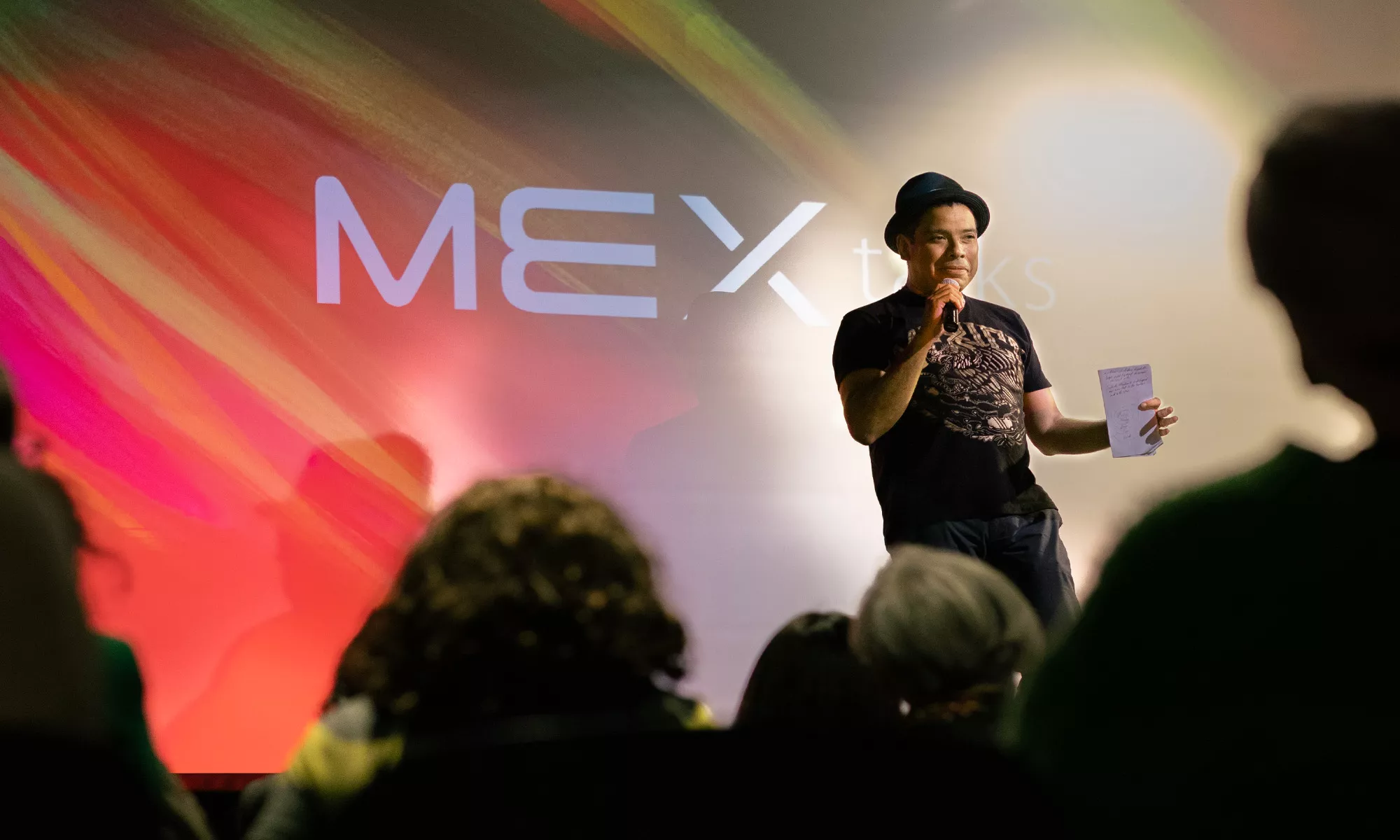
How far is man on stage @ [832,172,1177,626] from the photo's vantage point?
2760 millimetres

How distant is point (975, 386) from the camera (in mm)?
2848

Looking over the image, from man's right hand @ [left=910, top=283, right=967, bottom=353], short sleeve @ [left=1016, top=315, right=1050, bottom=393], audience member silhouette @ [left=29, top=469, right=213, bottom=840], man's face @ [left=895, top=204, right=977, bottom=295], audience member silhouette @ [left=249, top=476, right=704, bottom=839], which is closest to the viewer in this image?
audience member silhouette @ [left=249, top=476, right=704, bottom=839]

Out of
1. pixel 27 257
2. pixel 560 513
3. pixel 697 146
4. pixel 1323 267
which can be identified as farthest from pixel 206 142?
pixel 1323 267

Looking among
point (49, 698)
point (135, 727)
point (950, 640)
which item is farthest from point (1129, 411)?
point (49, 698)

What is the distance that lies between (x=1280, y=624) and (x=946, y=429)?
2045mm

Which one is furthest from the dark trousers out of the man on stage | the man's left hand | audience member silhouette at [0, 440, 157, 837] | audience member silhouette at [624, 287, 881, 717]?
audience member silhouette at [0, 440, 157, 837]

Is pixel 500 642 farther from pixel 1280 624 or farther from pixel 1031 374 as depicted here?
pixel 1031 374

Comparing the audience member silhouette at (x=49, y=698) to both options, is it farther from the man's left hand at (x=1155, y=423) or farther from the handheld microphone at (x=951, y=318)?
the man's left hand at (x=1155, y=423)

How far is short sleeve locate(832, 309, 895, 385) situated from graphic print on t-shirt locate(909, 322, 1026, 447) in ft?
0.26

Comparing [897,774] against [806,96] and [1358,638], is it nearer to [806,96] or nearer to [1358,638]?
[1358,638]

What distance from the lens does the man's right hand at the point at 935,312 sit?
265 centimetres

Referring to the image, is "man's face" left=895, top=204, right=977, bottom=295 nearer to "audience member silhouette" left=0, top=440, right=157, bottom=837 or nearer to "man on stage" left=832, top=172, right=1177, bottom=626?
"man on stage" left=832, top=172, right=1177, bottom=626

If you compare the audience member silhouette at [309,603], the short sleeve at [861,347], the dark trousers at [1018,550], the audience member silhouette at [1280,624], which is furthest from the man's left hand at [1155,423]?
the audience member silhouette at [1280,624]

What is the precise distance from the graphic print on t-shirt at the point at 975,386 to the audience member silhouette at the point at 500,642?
184 centimetres
